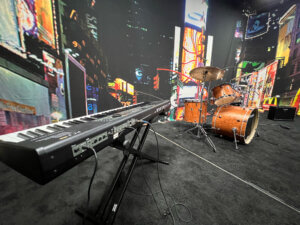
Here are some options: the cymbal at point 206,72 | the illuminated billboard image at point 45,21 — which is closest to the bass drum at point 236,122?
the cymbal at point 206,72

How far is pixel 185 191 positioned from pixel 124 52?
2.46 metres

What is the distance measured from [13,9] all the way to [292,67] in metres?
6.49

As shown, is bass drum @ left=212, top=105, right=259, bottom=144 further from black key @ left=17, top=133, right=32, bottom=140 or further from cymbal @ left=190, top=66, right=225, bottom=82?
black key @ left=17, top=133, right=32, bottom=140

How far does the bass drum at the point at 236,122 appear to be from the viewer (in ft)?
5.37

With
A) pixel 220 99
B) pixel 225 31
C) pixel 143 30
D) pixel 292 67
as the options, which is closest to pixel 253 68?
pixel 292 67

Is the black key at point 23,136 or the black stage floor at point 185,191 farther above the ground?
the black key at point 23,136

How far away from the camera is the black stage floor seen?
0.78 m

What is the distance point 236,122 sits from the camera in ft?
5.53

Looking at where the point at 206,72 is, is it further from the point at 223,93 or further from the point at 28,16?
the point at 28,16

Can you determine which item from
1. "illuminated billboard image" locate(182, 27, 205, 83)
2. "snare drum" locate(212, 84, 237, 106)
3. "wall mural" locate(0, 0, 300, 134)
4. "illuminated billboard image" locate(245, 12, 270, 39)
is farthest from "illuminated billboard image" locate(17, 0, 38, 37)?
"illuminated billboard image" locate(245, 12, 270, 39)

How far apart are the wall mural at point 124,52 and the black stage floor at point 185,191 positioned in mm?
960

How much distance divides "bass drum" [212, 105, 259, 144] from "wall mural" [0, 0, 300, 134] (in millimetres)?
749

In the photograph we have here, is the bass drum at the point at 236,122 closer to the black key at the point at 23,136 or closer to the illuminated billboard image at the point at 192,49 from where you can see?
the illuminated billboard image at the point at 192,49

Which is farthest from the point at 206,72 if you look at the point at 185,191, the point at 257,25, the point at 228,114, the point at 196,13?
the point at 257,25
